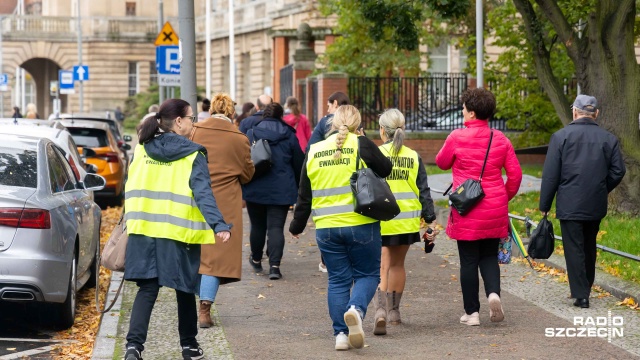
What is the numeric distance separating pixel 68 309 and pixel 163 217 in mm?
2316

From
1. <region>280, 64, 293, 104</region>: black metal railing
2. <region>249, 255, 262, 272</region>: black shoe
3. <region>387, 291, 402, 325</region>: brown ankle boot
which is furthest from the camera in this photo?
<region>280, 64, 293, 104</region>: black metal railing

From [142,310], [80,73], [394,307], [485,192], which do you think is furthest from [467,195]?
[80,73]

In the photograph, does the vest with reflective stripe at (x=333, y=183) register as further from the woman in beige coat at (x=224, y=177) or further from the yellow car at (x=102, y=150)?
the yellow car at (x=102, y=150)

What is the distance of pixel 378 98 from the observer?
97.1 ft

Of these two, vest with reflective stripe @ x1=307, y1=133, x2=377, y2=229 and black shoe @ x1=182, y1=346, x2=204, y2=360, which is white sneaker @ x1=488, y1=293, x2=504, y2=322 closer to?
vest with reflective stripe @ x1=307, y1=133, x2=377, y2=229

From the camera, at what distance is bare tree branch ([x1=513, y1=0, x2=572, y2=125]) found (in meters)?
17.9

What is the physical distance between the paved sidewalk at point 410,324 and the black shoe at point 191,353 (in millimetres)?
250

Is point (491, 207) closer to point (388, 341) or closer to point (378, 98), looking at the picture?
point (388, 341)

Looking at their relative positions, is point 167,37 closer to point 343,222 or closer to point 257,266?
point 257,266

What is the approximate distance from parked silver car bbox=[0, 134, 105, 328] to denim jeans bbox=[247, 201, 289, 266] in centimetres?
214

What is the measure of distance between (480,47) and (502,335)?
51.4ft

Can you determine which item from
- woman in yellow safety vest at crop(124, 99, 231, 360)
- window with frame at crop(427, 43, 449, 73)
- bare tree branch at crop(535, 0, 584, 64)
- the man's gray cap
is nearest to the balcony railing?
window with frame at crop(427, 43, 449, 73)

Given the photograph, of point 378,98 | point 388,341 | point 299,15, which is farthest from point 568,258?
point 299,15


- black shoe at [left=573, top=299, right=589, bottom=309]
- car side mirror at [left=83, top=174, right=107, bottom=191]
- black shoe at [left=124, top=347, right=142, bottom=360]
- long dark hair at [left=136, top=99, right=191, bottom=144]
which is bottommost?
black shoe at [left=573, top=299, right=589, bottom=309]
